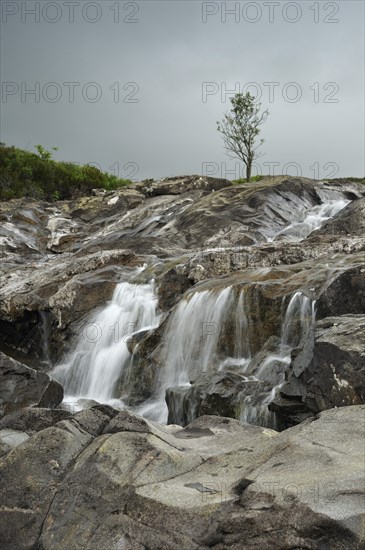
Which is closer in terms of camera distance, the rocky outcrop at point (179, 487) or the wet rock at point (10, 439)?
the rocky outcrop at point (179, 487)

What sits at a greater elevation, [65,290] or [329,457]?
[65,290]

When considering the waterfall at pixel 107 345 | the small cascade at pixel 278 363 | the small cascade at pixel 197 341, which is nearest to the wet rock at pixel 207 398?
the small cascade at pixel 278 363

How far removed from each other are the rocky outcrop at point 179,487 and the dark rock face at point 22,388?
422cm

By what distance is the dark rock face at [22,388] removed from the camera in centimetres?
1016

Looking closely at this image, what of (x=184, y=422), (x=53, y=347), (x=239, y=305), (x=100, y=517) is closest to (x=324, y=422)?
(x=100, y=517)

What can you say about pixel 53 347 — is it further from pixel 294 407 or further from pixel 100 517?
pixel 100 517

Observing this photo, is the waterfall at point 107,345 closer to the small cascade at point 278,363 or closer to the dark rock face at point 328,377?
the small cascade at point 278,363

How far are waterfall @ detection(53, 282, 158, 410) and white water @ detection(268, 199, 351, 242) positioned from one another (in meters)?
8.63

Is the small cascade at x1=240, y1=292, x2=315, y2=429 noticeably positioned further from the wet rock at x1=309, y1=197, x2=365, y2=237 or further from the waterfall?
the wet rock at x1=309, y1=197, x2=365, y2=237

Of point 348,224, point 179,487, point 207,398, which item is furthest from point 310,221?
point 179,487

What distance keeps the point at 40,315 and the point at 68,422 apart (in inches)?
432

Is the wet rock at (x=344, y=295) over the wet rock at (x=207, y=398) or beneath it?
over

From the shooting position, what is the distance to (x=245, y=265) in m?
16.0

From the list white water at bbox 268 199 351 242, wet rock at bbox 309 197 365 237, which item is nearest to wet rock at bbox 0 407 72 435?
wet rock at bbox 309 197 365 237
